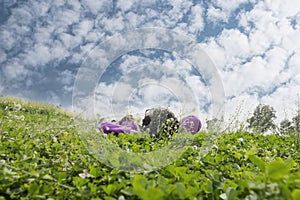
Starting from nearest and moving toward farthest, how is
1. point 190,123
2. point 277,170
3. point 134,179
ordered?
point 277,170 < point 134,179 < point 190,123

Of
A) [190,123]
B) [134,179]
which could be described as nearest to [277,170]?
[134,179]

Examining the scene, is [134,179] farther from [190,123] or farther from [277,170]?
[190,123]

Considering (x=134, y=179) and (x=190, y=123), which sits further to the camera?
(x=190, y=123)

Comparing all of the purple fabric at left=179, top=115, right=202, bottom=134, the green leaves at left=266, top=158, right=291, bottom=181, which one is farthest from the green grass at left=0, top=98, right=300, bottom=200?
the purple fabric at left=179, top=115, right=202, bottom=134

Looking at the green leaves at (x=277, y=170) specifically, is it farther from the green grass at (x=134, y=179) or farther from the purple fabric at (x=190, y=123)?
the purple fabric at (x=190, y=123)

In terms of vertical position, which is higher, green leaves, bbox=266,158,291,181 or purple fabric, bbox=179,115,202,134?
purple fabric, bbox=179,115,202,134

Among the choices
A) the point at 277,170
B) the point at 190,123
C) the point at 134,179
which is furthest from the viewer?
the point at 190,123

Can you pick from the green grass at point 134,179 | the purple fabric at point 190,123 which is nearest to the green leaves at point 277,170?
the green grass at point 134,179

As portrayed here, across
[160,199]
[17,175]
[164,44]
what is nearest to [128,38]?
[164,44]

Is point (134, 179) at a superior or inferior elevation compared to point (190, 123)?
inferior

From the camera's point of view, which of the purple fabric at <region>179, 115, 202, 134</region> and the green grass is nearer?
the green grass

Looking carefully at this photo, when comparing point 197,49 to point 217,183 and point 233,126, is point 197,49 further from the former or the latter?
point 233,126

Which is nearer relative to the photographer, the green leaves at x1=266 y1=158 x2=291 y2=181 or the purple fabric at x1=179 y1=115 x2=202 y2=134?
the green leaves at x1=266 y1=158 x2=291 y2=181

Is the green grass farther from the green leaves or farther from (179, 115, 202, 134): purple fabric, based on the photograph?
(179, 115, 202, 134): purple fabric
